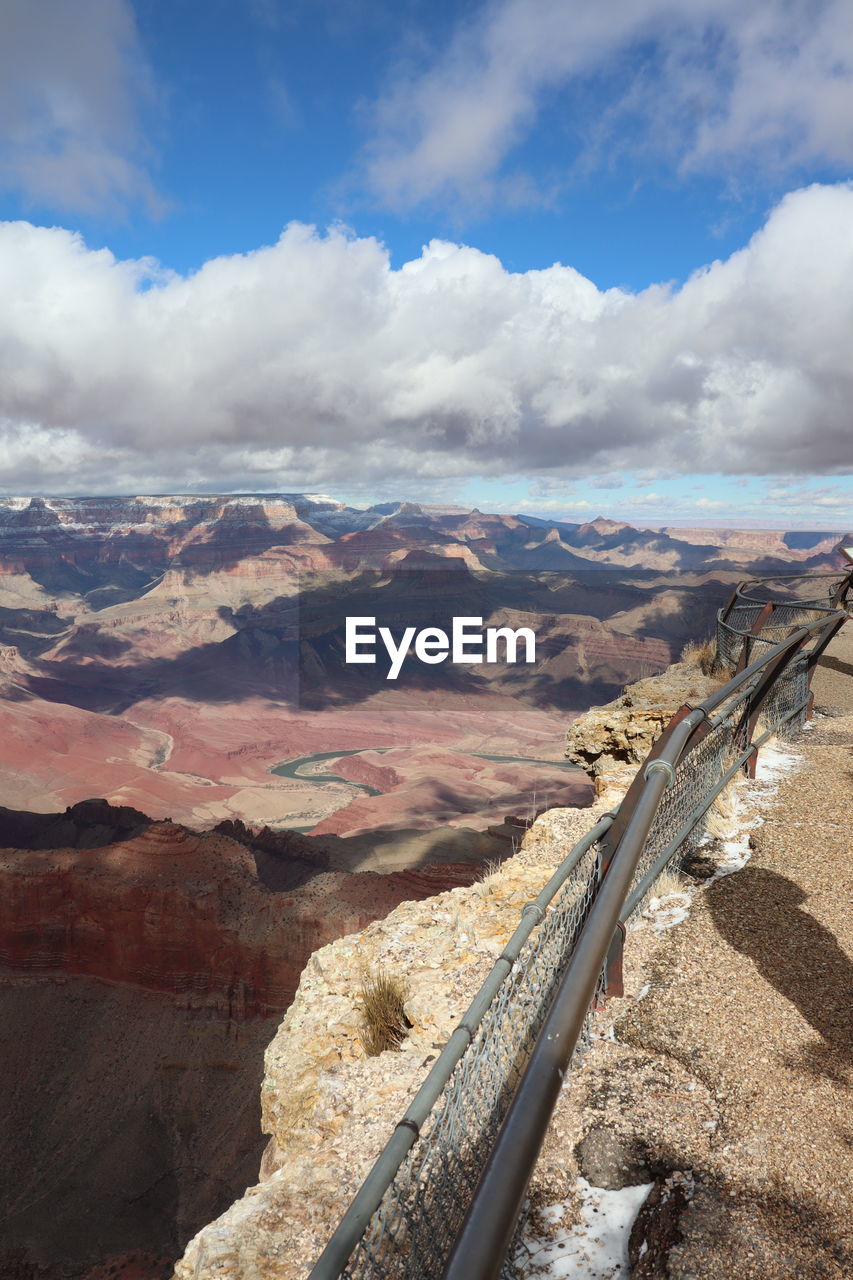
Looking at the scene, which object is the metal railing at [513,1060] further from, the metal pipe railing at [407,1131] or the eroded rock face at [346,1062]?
the eroded rock face at [346,1062]

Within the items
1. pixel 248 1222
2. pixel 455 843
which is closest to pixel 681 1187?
pixel 248 1222

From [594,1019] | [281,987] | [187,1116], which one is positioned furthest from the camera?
[281,987]

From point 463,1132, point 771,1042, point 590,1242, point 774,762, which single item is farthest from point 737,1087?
point 774,762

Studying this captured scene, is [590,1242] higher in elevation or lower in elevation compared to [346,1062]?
higher

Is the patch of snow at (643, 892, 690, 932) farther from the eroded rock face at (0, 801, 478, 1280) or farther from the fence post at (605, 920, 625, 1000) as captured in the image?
the eroded rock face at (0, 801, 478, 1280)

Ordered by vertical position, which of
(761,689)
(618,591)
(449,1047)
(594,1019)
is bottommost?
(618,591)

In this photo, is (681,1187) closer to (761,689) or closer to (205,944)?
(761,689)

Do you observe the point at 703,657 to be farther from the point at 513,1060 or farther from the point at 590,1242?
the point at 590,1242
